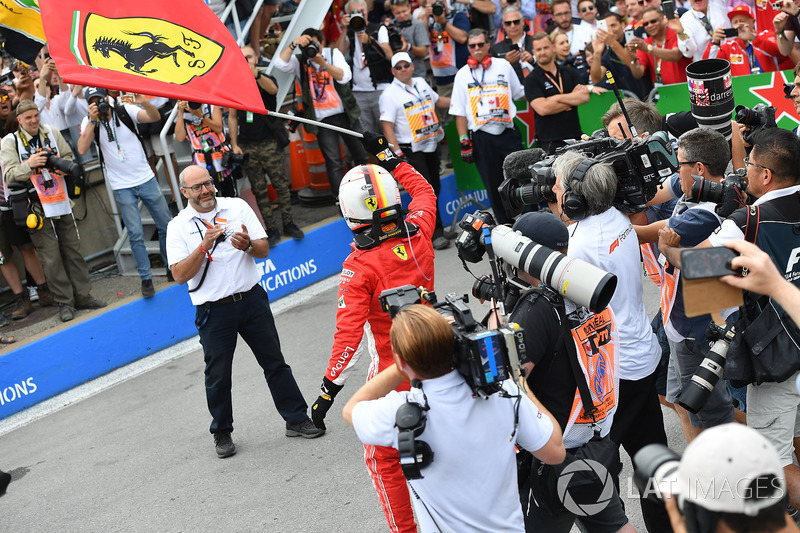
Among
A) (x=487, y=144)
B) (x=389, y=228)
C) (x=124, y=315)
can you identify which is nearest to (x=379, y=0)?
(x=487, y=144)

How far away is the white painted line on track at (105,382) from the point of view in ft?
25.1

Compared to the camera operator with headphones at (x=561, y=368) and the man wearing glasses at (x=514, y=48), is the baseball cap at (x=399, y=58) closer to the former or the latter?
the man wearing glasses at (x=514, y=48)

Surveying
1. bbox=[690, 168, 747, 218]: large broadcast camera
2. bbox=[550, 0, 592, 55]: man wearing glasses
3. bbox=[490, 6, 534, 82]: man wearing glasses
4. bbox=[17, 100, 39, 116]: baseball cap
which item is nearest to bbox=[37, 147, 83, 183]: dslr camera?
bbox=[17, 100, 39, 116]: baseball cap

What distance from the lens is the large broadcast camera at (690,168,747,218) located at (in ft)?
14.4

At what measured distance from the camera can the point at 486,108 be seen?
995cm

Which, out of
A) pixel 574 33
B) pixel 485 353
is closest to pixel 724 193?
pixel 485 353

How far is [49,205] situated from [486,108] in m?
5.00

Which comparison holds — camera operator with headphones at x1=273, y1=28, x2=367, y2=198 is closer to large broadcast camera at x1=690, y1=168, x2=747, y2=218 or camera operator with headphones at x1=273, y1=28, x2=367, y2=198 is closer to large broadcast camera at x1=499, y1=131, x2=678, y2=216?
large broadcast camera at x1=499, y1=131, x2=678, y2=216

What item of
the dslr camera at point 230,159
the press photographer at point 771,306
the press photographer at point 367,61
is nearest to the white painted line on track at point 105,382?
the dslr camera at point 230,159

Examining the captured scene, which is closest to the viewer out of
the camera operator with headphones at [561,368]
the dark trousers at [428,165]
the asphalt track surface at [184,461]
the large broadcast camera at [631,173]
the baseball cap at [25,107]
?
the camera operator with headphones at [561,368]

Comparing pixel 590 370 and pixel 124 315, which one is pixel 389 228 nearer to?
pixel 590 370

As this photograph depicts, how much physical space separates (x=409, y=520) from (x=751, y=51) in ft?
24.2

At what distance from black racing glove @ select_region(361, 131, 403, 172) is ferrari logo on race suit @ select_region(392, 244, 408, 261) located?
0.80 metres

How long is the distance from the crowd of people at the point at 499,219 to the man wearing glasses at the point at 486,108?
0.09ft
